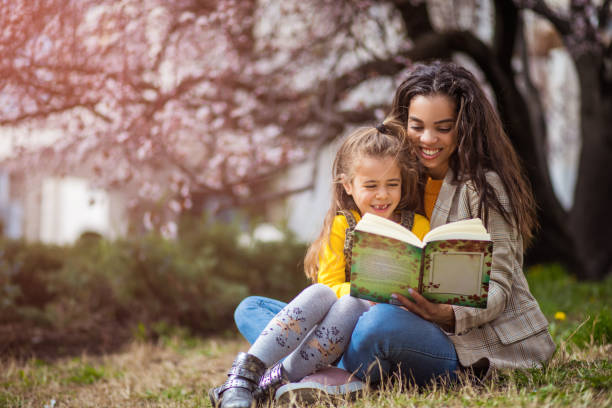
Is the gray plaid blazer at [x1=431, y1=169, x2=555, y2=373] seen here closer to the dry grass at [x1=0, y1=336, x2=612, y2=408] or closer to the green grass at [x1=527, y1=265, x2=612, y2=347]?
the dry grass at [x1=0, y1=336, x2=612, y2=408]

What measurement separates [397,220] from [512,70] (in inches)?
158

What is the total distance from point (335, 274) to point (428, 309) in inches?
18.0

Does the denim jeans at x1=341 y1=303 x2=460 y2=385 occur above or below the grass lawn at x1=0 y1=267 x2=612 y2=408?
above

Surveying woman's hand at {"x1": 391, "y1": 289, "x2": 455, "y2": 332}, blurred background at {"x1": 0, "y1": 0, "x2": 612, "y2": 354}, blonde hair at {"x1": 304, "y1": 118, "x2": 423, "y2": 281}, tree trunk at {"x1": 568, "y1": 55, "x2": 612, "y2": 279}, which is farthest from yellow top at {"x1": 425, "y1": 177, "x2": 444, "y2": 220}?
tree trunk at {"x1": 568, "y1": 55, "x2": 612, "y2": 279}

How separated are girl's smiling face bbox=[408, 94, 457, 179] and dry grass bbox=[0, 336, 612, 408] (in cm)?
88

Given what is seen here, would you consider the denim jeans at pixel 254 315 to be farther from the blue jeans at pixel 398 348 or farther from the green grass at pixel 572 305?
the green grass at pixel 572 305

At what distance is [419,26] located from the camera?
5.39 m

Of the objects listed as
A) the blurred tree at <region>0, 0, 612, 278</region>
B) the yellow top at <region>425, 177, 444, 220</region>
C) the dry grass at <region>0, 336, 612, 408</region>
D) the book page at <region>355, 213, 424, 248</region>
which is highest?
the blurred tree at <region>0, 0, 612, 278</region>

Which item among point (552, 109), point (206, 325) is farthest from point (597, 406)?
point (552, 109)

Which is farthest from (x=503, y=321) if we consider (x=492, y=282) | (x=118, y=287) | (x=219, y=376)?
(x=118, y=287)

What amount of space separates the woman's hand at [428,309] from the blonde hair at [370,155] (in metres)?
0.48

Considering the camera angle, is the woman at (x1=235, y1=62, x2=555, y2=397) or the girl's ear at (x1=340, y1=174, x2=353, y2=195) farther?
the girl's ear at (x1=340, y1=174, x2=353, y2=195)

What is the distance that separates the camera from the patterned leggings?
2113mm

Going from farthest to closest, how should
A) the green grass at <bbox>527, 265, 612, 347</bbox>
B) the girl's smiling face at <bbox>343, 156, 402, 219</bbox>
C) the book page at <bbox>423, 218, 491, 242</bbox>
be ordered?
the green grass at <bbox>527, 265, 612, 347</bbox> < the girl's smiling face at <bbox>343, 156, 402, 219</bbox> < the book page at <bbox>423, 218, 491, 242</bbox>
